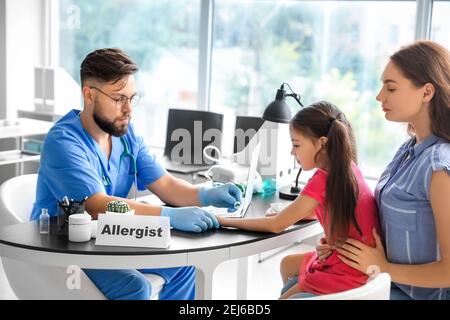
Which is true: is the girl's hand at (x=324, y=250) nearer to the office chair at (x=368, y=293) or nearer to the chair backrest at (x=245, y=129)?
the office chair at (x=368, y=293)

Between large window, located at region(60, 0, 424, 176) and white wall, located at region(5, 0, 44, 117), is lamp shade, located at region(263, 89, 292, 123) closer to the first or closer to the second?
large window, located at region(60, 0, 424, 176)

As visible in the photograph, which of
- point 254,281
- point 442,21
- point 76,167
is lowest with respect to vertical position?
point 254,281

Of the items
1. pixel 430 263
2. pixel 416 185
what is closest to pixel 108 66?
pixel 416 185

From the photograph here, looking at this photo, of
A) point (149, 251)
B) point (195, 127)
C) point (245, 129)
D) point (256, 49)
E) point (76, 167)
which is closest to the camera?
point (149, 251)

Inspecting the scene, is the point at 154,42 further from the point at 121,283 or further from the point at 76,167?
the point at 121,283

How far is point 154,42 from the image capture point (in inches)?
206

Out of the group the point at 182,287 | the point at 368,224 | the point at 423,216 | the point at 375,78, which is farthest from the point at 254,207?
the point at 375,78

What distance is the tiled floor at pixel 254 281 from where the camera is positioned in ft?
11.2

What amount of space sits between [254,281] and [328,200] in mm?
1740

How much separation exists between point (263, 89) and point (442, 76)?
2.95 m

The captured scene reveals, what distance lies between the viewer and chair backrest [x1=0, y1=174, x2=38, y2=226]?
2.33 meters

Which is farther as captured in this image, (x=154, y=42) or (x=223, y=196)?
(x=154, y=42)

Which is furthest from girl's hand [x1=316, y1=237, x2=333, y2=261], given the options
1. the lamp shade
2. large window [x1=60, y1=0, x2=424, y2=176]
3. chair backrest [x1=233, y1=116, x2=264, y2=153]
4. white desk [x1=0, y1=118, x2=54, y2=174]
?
white desk [x1=0, y1=118, x2=54, y2=174]
